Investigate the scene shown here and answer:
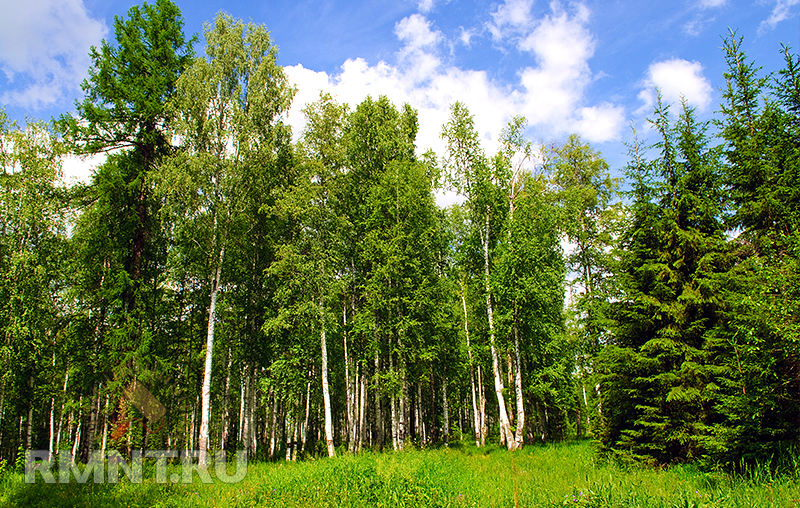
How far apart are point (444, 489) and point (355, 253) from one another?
13062 mm

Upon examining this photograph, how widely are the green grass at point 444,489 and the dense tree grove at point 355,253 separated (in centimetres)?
157

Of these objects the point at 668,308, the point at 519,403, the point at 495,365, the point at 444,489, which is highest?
the point at 668,308

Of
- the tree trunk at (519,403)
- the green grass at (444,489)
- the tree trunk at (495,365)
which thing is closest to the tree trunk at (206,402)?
the green grass at (444,489)

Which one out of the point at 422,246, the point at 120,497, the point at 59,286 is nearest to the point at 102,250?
the point at 59,286

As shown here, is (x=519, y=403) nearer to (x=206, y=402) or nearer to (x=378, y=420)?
(x=378, y=420)

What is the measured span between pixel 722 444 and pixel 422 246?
41.6 ft

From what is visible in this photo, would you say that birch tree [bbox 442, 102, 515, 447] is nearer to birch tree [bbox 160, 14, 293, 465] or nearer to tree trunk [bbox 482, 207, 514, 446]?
tree trunk [bbox 482, 207, 514, 446]

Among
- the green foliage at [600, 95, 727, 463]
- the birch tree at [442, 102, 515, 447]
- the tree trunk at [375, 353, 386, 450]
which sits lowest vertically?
the tree trunk at [375, 353, 386, 450]

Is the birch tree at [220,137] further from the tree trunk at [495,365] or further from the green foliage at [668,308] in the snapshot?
the green foliage at [668,308]

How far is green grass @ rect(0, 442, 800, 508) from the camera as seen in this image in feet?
21.6

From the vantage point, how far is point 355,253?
793 inches

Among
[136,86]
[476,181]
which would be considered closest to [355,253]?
[476,181]

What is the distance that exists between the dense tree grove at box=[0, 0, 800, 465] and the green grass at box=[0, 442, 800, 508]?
157 centimetres

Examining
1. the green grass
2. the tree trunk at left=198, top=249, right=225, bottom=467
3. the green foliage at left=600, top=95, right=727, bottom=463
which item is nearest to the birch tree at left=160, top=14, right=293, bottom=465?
the tree trunk at left=198, top=249, right=225, bottom=467
